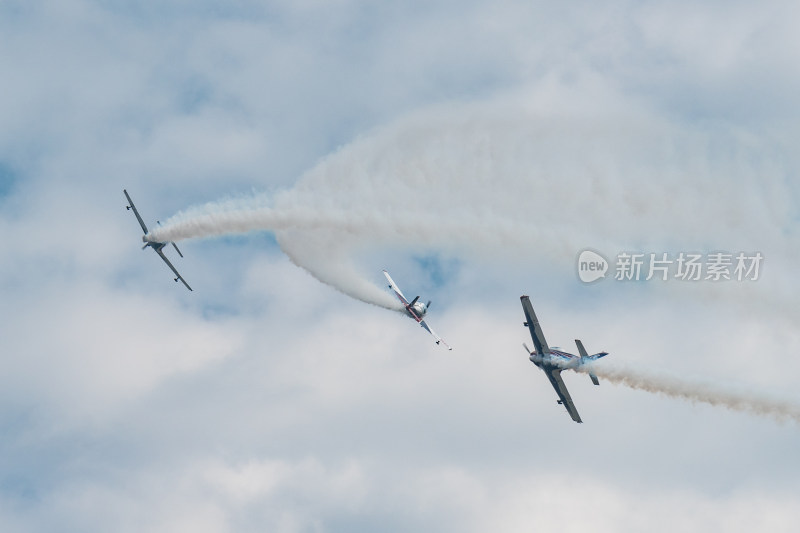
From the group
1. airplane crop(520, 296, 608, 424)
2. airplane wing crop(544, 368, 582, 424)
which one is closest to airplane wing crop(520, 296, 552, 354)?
airplane crop(520, 296, 608, 424)

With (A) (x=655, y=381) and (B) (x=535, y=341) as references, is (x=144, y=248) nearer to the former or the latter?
(B) (x=535, y=341)

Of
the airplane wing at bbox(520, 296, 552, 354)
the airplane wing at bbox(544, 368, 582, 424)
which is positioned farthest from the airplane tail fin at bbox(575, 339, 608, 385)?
the airplane wing at bbox(544, 368, 582, 424)

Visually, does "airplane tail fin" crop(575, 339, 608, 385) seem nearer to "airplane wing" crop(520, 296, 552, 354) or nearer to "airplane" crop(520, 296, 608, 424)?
"airplane" crop(520, 296, 608, 424)

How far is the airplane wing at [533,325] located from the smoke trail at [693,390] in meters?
4.45

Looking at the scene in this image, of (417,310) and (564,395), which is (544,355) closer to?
(564,395)

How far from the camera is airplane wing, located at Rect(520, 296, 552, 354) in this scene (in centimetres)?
6862

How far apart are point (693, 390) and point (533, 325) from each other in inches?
454

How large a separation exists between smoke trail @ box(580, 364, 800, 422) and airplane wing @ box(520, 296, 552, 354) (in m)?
4.45

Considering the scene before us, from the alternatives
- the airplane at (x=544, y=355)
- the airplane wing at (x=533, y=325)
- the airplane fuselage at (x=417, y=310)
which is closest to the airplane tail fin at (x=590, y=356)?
the airplane at (x=544, y=355)

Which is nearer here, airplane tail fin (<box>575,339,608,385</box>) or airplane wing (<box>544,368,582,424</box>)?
airplane tail fin (<box>575,339,608,385</box>)

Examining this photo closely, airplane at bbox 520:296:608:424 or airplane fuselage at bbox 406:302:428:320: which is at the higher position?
airplane fuselage at bbox 406:302:428:320

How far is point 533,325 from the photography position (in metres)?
68.6

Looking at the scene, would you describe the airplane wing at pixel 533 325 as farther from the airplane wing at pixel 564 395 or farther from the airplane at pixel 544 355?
the airplane wing at pixel 564 395

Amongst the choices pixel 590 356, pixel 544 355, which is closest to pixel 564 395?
pixel 544 355
